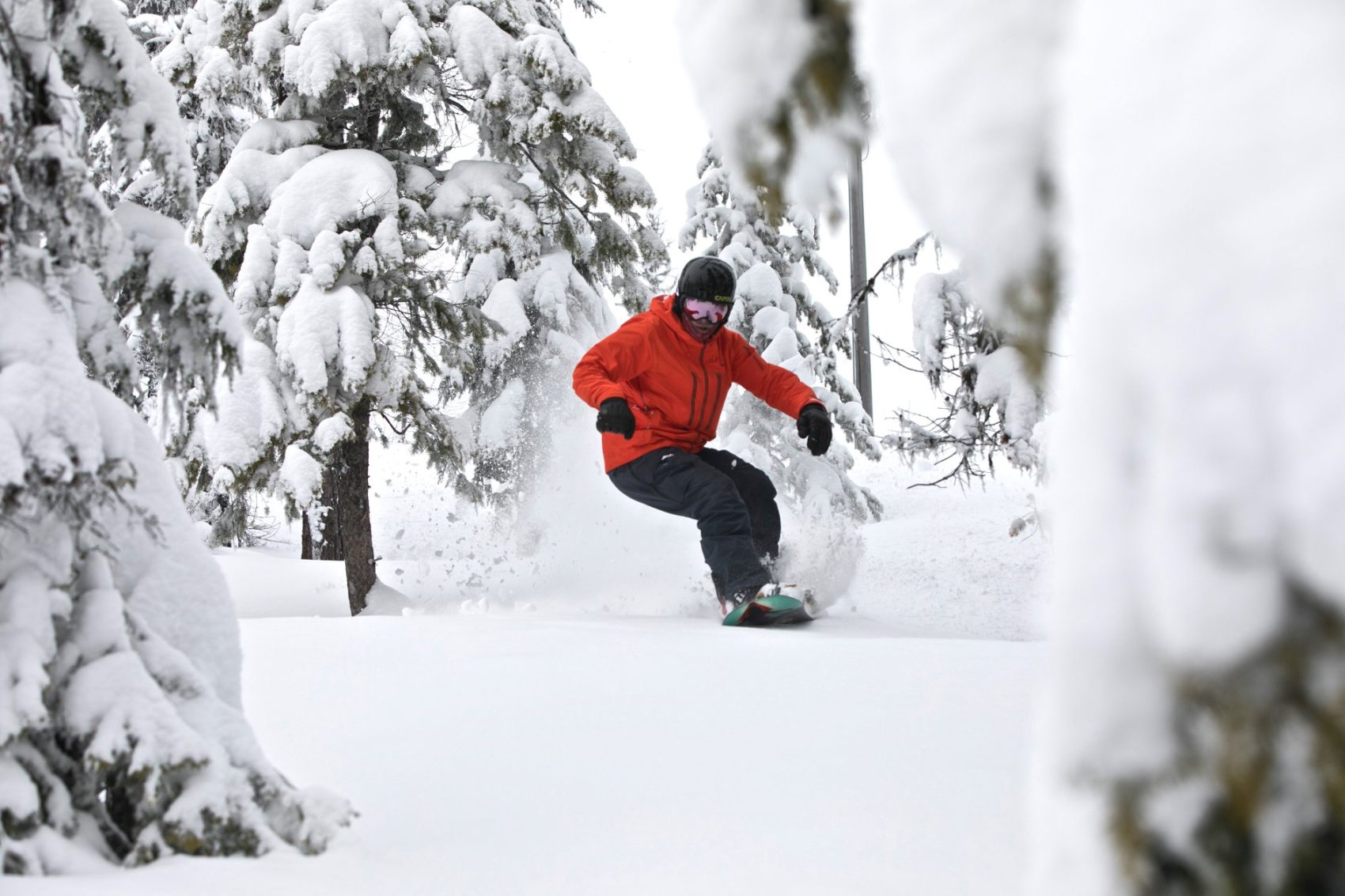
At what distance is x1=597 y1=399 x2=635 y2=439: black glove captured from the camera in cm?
569

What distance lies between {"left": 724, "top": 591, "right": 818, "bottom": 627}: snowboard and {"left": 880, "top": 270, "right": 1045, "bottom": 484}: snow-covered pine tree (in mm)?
1918

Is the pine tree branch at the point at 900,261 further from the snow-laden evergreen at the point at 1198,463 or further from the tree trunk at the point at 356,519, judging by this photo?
the snow-laden evergreen at the point at 1198,463

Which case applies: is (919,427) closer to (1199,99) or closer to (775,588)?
(775,588)

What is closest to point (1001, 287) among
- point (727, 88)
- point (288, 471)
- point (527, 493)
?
point (727, 88)

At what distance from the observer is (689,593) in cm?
911

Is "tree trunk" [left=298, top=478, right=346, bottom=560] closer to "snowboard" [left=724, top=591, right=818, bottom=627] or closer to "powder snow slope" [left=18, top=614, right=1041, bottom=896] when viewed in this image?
"snowboard" [left=724, top=591, right=818, bottom=627]

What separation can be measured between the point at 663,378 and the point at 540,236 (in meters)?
5.49

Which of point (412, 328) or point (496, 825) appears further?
point (412, 328)

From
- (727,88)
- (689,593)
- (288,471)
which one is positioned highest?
(727,88)

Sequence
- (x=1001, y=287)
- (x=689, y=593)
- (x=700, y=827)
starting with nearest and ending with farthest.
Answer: (x=1001, y=287) → (x=700, y=827) → (x=689, y=593)

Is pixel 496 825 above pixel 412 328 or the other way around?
the other way around

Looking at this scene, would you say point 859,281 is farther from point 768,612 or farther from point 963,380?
point 768,612

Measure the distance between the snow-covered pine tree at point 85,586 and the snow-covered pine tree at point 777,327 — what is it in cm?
1134

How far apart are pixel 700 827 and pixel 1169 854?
2.11m
